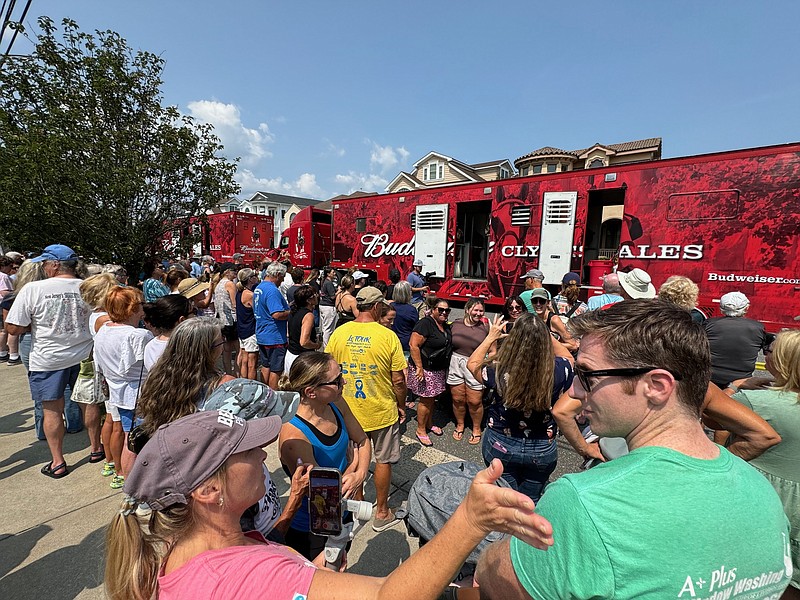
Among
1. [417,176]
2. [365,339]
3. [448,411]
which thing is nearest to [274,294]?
[365,339]

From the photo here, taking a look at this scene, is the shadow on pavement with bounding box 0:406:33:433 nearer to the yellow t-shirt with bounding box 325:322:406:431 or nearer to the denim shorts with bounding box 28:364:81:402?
the denim shorts with bounding box 28:364:81:402

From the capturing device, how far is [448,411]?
16.6 feet

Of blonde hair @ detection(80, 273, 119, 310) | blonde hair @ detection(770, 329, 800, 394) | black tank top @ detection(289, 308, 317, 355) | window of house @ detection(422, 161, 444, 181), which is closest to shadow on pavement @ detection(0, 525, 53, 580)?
blonde hair @ detection(80, 273, 119, 310)

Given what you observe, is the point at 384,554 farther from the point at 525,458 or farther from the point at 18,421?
the point at 18,421

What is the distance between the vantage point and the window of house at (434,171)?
35.6m

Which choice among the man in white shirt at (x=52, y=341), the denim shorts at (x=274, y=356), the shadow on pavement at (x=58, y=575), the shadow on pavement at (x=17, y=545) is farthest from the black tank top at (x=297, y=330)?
the shadow on pavement at (x=17, y=545)

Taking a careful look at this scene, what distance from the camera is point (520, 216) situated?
30.4 feet

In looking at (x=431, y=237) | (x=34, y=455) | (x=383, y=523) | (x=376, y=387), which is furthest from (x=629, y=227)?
(x=34, y=455)

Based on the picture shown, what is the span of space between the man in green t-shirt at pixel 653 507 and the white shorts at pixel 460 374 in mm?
3151

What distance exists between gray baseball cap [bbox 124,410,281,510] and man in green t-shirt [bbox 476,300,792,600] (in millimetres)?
869

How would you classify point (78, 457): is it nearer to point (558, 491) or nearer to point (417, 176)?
point (558, 491)

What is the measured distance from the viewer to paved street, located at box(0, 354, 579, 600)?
2.38m

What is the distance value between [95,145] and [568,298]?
306 inches

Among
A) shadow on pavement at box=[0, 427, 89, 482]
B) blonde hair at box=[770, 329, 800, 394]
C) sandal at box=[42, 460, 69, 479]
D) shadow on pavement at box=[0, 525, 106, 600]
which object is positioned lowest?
→ shadow on pavement at box=[0, 427, 89, 482]
